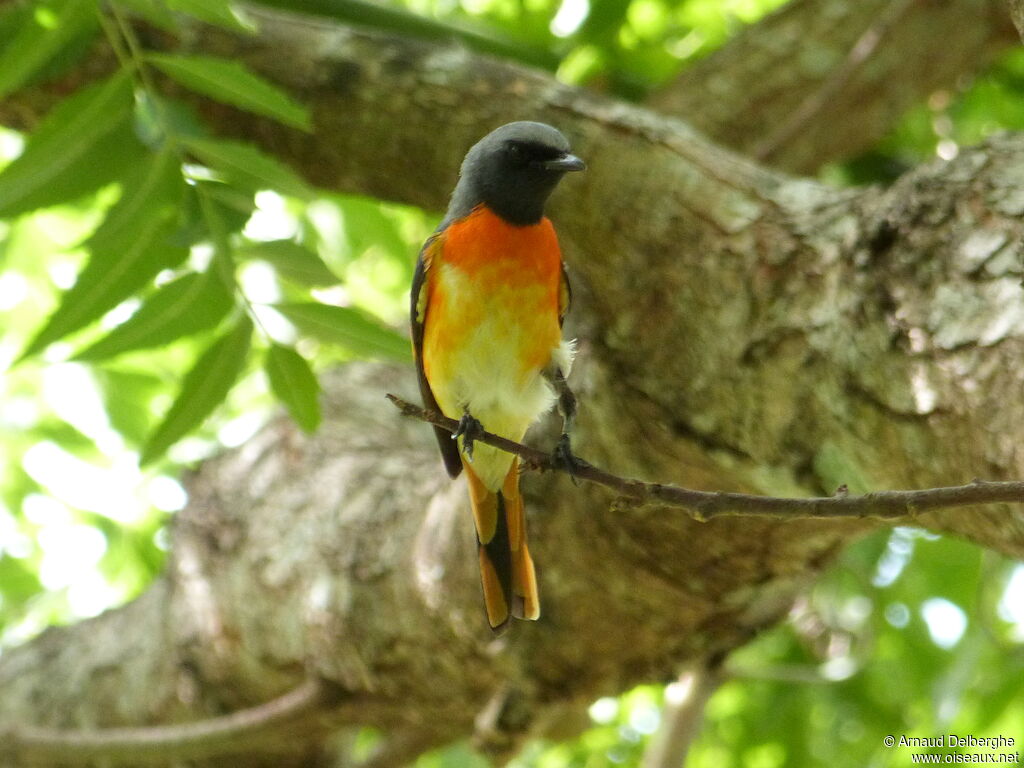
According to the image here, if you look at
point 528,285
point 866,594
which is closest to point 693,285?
point 528,285

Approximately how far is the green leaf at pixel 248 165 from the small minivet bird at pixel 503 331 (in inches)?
20.9

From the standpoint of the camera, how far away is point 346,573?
154 inches

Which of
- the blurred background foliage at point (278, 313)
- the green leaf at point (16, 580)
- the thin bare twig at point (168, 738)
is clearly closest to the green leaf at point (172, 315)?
the blurred background foliage at point (278, 313)

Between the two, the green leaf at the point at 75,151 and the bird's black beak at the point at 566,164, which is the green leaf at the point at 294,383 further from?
the bird's black beak at the point at 566,164

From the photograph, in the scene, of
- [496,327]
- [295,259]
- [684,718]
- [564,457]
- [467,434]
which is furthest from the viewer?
[684,718]

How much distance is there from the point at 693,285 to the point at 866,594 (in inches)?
96.3

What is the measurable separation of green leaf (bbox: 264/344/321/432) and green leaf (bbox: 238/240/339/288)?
23cm

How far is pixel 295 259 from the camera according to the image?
303 cm

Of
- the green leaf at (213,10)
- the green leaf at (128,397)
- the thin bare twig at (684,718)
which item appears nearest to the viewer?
the green leaf at (213,10)

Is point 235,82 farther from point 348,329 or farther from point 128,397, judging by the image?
point 128,397

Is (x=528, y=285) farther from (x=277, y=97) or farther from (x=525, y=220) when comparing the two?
(x=277, y=97)

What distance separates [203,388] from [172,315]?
0.77ft

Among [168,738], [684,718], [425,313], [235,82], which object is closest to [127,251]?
[235,82]

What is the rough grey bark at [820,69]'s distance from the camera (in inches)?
202
